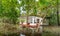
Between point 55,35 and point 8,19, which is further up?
point 8,19

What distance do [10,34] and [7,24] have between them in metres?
1.30

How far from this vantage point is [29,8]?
8508 mm

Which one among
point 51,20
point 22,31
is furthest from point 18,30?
point 51,20

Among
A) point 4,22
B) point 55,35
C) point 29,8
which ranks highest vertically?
point 29,8

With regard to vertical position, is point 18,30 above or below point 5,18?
below

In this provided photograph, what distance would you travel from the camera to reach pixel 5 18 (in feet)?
33.2

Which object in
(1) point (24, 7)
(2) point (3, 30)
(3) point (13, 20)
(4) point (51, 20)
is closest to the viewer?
(1) point (24, 7)

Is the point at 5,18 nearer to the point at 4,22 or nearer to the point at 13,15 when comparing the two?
the point at 4,22

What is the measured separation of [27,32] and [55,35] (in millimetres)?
1676

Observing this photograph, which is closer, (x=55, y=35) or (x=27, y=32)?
(x=55, y=35)

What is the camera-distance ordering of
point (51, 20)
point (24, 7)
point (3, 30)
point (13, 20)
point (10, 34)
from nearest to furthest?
point (24, 7)
point (10, 34)
point (3, 30)
point (13, 20)
point (51, 20)

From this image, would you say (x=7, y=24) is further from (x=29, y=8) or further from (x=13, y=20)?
(x=29, y=8)

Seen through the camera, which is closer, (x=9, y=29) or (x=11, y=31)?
(x=11, y=31)

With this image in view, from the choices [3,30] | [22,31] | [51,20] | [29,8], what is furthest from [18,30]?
[51,20]
